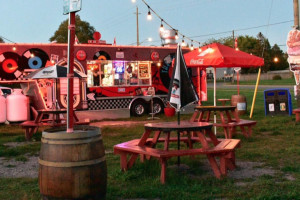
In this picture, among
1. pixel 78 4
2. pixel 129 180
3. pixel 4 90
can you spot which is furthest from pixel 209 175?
pixel 4 90

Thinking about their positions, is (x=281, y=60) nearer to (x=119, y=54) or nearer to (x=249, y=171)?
(x=119, y=54)

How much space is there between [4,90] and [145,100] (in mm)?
5537

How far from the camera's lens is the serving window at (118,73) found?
15234 mm

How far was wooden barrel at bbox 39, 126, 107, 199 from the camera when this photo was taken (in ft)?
13.3

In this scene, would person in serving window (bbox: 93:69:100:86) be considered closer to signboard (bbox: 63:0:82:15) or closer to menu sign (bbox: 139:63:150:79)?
menu sign (bbox: 139:63:150:79)

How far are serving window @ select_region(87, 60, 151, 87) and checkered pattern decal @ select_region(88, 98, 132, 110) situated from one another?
0.59 meters

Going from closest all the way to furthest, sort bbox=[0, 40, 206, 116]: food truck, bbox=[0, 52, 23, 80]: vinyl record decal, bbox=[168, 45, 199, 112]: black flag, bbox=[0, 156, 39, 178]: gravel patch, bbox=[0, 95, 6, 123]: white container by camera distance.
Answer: bbox=[168, 45, 199, 112]: black flag → bbox=[0, 156, 39, 178]: gravel patch → bbox=[0, 95, 6, 123]: white container → bbox=[0, 52, 23, 80]: vinyl record decal → bbox=[0, 40, 206, 116]: food truck

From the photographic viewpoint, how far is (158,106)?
16.4m

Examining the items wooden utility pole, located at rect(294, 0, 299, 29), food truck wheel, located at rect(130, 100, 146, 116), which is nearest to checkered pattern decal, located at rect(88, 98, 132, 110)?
food truck wheel, located at rect(130, 100, 146, 116)

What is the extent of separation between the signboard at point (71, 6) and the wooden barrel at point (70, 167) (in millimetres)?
1265

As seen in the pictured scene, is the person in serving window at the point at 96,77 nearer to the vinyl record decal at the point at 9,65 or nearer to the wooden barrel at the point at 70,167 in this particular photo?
the vinyl record decal at the point at 9,65

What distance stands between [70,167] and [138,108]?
11.9 metres

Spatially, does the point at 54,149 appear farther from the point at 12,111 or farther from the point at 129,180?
the point at 12,111

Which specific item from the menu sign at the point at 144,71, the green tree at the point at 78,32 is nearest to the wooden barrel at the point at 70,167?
the menu sign at the point at 144,71
